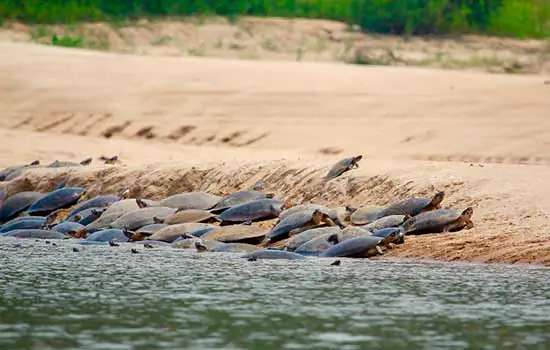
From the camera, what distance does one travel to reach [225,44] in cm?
2933

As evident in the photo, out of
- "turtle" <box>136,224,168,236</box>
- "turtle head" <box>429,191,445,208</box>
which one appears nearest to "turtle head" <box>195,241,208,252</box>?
"turtle" <box>136,224,168,236</box>

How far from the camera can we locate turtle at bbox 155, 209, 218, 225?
1429 centimetres

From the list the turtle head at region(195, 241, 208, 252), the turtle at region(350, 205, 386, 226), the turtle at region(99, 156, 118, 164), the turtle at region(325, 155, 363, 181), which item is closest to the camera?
the turtle head at region(195, 241, 208, 252)

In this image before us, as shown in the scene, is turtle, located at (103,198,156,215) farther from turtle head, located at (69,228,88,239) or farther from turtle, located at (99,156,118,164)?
turtle, located at (99,156,118,164)

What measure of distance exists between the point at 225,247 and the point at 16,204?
11.5 ft

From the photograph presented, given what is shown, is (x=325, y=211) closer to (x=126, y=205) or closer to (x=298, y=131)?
(x=126, y=205)

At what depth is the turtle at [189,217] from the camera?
14289 mm

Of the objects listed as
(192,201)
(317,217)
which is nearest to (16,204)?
(192,201)

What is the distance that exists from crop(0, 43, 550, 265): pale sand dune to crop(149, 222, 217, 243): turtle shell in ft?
5.04

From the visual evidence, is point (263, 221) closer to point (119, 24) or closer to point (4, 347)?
point (4, 347)

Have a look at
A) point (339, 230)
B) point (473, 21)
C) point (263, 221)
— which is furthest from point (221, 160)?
point (473, 21)

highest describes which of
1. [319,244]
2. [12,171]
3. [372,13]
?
[319,244]

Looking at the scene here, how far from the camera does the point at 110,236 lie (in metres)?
13.9

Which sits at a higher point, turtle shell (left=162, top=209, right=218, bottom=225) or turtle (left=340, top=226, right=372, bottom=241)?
turtle (left=340, top=226, right=372, bottom=241)
